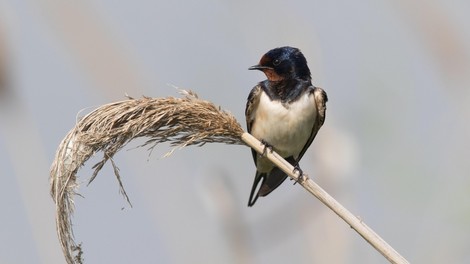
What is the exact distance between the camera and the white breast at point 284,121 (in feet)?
11.5

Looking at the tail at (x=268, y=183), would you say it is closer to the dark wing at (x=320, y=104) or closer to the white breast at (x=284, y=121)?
the white breast at (x=284, y=121)

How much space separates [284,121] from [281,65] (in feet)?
0.83

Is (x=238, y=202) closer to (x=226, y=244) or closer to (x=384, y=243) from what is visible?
(x=226, y=244)

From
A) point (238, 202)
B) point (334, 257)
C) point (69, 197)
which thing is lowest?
point (334, 257)

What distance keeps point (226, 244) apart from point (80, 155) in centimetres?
65

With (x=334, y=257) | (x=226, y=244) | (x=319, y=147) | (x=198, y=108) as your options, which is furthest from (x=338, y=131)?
(x=198, y=108)

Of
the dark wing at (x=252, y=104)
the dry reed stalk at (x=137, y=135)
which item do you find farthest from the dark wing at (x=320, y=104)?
the dry reed stalk at (x=137, y=135)

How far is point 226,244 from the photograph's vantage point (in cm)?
239

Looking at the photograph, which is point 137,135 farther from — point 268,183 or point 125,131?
point 268,183

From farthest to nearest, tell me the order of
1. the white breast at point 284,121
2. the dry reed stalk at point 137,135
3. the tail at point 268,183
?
the tail at point 268,183, the white breast at point 284,121, the dry reed stalk at point 137,135

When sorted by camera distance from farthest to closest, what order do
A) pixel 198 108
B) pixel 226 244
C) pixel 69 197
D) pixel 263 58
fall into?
pixel 263 58 → pixel 226 244 → pixel 198 108 → pixel 69 197

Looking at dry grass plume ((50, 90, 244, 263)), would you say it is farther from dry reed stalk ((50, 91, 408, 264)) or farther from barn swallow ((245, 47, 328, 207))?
barn swallow ((245, 47, 328, 207))

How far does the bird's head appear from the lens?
356 cm

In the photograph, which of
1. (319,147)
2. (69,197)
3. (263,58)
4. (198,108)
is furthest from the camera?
(263,58)
